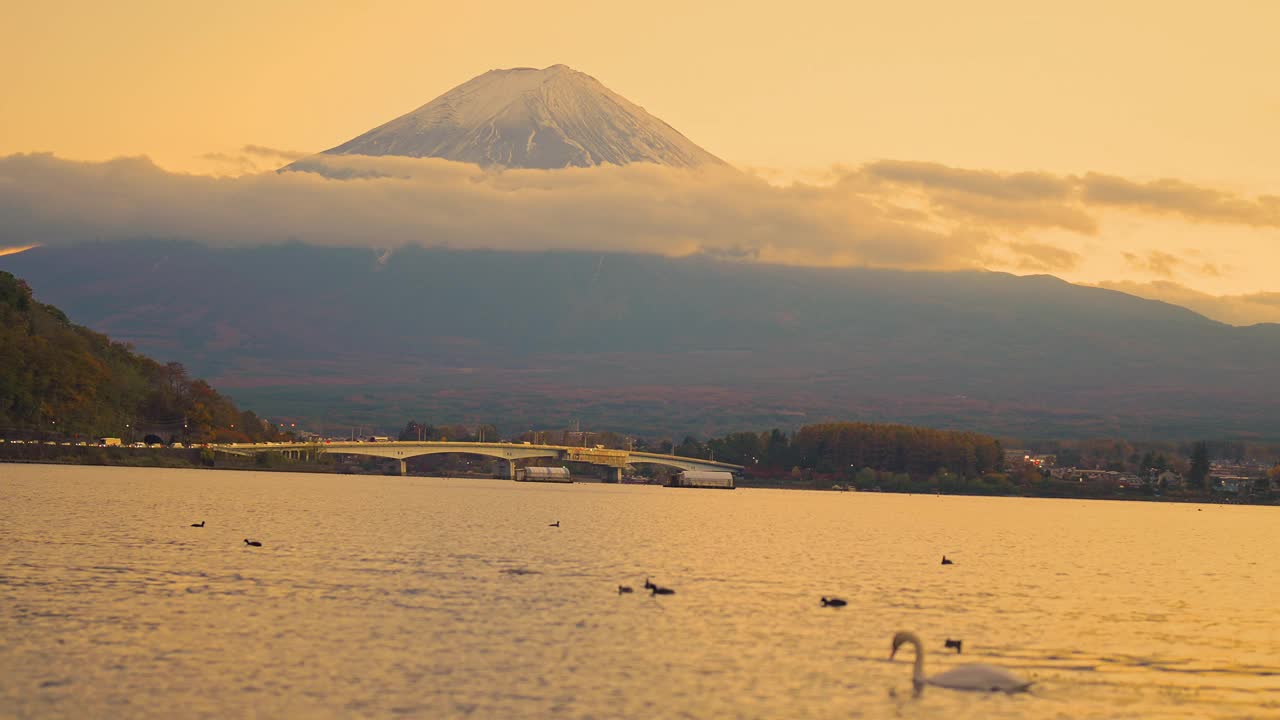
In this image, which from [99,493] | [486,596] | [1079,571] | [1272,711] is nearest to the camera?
[1272,711]

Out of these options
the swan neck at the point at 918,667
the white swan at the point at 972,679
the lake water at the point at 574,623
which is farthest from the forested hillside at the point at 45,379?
the white swan at the point at 972,679

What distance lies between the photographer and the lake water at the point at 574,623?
3712 cm

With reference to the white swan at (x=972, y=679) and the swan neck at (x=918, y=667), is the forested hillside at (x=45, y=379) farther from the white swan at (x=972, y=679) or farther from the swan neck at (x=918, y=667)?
the white swan at (x=972, y=679)

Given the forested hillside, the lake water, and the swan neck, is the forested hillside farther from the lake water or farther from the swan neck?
the swan neck

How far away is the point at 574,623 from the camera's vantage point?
50.4m

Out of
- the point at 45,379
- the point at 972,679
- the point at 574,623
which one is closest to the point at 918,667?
the point at 972,679

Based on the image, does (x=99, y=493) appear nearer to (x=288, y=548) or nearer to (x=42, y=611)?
(x=288, y=548)

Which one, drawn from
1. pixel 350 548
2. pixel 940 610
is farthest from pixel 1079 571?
pixel 350 548

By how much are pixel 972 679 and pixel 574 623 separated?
14.8 metres

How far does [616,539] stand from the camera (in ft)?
326

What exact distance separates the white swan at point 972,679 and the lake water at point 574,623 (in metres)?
0.67

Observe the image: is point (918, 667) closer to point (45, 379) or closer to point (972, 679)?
point (972, 679)

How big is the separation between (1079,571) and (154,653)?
184 feet

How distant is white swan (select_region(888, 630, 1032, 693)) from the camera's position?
40125mm
